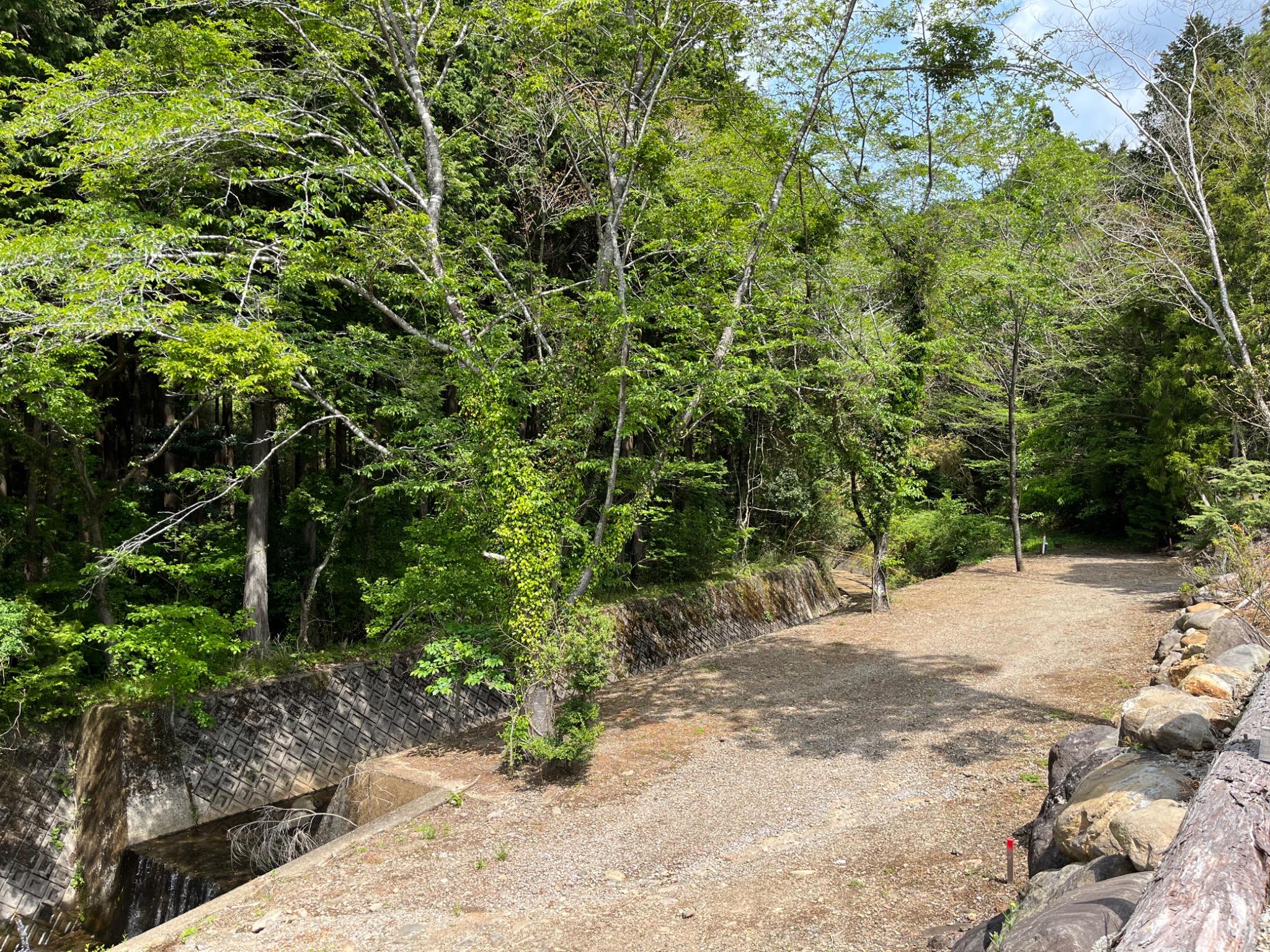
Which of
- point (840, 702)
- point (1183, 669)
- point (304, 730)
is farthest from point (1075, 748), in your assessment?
point (304, 730)

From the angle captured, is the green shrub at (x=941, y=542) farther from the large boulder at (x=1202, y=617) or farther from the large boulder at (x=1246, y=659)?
the large boulder at (x=1246, y=659)

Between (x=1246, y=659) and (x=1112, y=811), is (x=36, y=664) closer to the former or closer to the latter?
(x=1112, y=811)

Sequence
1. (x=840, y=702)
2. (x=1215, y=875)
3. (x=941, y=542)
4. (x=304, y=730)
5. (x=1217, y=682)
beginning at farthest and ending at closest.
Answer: (x=941, y=542) → (x=304, y=730) → (x=840, y=702) → (x=1217, y=682) → (x=1215, y=875)

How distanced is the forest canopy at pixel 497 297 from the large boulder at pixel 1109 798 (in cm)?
419

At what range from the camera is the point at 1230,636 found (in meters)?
7.42

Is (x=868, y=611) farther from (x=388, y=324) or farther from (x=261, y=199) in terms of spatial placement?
(x=261, y=199)

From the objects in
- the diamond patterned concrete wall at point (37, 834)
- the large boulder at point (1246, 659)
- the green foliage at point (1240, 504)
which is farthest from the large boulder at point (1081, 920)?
the green foliage at point (1240, 504)

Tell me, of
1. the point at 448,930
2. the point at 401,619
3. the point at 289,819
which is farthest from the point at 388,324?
the point at 448,930

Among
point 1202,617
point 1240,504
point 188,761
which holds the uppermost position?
point 1240,504

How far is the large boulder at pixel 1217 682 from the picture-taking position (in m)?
5.82

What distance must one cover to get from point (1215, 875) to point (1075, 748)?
2.85 metres

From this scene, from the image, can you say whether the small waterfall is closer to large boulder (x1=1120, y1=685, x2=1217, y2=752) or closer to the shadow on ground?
the shadow on ground

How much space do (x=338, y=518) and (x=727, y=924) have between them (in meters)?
9.77

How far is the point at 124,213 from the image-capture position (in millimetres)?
8758
